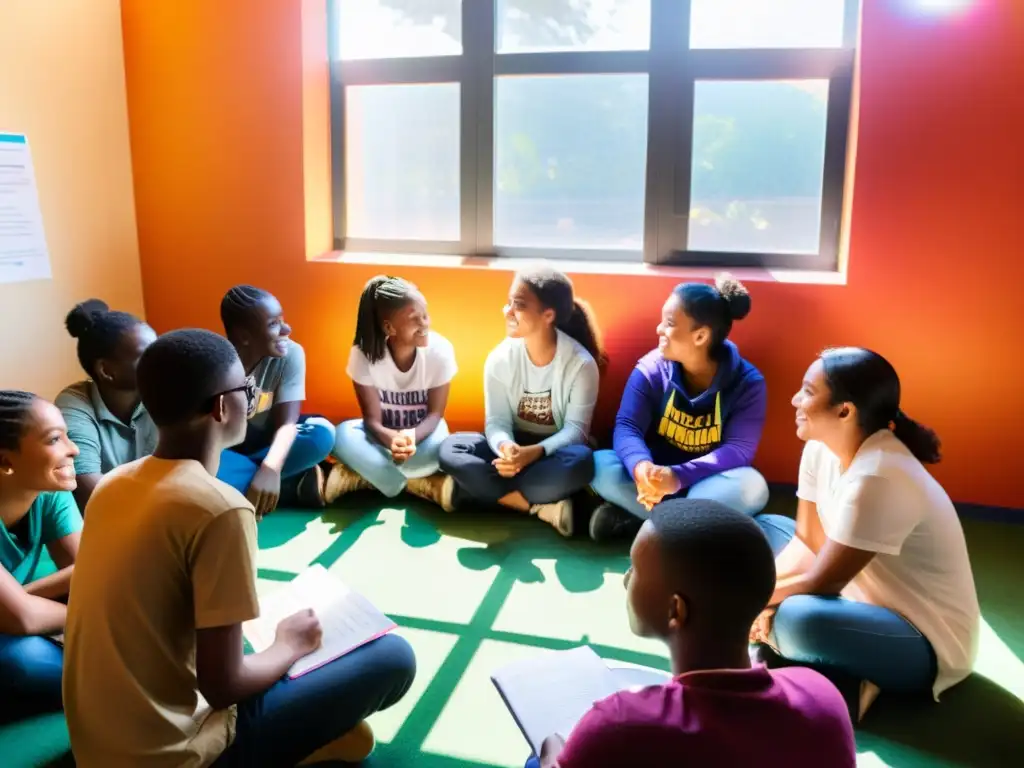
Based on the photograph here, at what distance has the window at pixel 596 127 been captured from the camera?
3158 millimetres

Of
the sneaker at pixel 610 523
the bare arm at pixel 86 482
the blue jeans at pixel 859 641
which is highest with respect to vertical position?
the bare arm at pixel 86 482

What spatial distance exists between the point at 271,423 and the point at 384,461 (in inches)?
17.4

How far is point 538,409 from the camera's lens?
10.1 ft

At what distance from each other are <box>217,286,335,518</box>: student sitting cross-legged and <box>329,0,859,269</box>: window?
97cm

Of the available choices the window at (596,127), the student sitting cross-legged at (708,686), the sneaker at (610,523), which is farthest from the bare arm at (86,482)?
the student sitting cross-legged at (708,686)

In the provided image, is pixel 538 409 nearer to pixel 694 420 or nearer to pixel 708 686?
pixel 694 420

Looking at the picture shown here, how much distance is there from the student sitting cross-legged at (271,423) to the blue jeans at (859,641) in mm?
1742

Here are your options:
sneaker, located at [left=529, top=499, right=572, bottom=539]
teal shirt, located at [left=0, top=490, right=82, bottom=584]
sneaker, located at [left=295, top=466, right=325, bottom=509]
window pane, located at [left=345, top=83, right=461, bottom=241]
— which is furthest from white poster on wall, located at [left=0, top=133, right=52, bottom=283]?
sneaker, located at [left=529, top=499, right=572, bottom=539]

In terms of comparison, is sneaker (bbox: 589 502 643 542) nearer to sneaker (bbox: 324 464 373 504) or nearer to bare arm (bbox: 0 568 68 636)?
sneaker (bbox: 324 464 373 504)

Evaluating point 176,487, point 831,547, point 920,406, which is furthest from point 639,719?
point 920,406

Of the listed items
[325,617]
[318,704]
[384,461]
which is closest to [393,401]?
[384,461]

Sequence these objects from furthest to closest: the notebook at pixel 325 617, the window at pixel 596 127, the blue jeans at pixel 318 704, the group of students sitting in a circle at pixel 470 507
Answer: the window at pixel 596 127, the notebook at pixel 325 617, the blue jeans at pixel 318 704, the group of students sitting in a circle at pixel 470 507

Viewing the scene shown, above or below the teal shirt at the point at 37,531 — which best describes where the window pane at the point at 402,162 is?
above

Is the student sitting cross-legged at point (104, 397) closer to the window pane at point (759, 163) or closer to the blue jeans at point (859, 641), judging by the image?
the blue jeans at point (859, 641)
